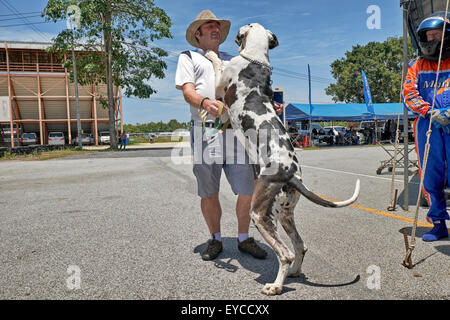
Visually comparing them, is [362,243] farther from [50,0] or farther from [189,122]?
[50,0]

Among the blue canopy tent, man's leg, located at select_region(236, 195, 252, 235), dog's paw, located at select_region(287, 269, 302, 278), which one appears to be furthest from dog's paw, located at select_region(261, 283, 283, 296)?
the blue canopy tent

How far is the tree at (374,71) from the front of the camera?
42.9 metres

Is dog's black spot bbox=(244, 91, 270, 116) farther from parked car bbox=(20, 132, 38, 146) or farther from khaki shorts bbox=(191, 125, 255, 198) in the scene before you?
parked car bbox=(20, 132, 38, 146)

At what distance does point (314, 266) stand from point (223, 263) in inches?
30.8

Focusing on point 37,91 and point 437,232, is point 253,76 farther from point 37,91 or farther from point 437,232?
point 37,91

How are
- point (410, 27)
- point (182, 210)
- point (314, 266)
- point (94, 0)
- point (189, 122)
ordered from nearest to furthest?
1. point (314, 266)
2. point (189, 122)
3. point (410, 27)
4. point (182, 210)
5. point (94, 0)

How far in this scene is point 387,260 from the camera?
284cm

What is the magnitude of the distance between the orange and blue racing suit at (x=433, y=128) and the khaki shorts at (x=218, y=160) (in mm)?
1818

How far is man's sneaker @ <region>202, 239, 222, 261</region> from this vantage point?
2975 millimetres

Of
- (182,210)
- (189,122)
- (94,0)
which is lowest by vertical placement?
(182,210)

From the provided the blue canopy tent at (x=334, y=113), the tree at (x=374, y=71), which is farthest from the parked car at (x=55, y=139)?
the tree at (x=374, y=71)

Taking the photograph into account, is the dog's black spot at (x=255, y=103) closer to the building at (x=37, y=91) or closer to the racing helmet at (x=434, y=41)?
the racing helmet at (x=434, y=41)

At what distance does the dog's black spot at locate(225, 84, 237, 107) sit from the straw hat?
0.90m
